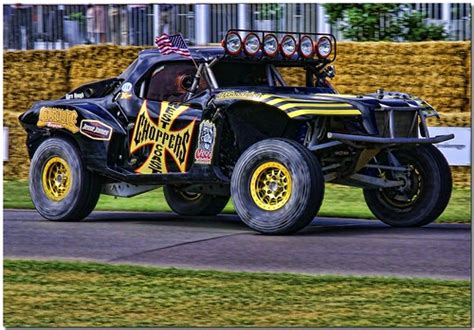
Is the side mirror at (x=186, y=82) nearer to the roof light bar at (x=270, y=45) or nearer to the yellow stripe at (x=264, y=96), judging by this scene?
the roof light bar at (x=270, y=45)

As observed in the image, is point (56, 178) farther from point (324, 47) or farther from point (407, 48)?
point (407, 48)

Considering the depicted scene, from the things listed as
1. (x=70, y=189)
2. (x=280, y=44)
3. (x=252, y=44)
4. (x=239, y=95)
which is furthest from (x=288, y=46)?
(x=70, y=189)

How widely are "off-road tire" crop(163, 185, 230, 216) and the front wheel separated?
64.7 inches

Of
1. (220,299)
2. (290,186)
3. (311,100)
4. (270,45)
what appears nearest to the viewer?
(220,299)

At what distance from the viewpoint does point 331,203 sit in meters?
13.3

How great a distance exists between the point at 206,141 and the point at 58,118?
1.62 meters

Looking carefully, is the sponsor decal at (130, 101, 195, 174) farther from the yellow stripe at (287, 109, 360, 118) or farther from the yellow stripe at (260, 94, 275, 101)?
the yellow stripe at (287, 109, 360, 118)

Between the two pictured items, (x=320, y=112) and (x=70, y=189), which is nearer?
(x=320, y=112)

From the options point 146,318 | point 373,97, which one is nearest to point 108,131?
point 373,97

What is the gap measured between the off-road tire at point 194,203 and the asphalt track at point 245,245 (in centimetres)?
14

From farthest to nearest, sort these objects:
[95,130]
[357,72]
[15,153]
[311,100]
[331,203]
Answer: [357,72] → [15,153] → [331,203] → [95,130] → [311,100]

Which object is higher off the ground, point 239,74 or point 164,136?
point 239,74

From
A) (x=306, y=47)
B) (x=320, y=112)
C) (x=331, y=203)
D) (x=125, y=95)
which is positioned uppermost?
(x=306, y=47)

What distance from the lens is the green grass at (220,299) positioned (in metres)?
8.91
